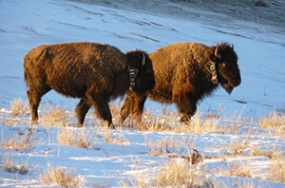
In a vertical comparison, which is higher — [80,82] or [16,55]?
[80,82]

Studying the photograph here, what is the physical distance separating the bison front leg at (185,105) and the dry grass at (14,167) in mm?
5722

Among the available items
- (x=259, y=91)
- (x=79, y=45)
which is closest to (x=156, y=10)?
(x=259, y=91)

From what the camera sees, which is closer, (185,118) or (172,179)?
(172,179)

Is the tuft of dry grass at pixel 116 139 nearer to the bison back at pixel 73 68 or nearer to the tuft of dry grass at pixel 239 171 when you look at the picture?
the tuft of dry grass at pixel 239 171

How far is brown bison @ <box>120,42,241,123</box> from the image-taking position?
10117 millimetres

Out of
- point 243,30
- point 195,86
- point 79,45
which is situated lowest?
point 243,30

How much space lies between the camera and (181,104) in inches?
397

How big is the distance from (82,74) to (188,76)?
2.56 m

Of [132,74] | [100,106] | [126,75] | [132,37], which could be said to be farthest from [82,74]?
[132,37]

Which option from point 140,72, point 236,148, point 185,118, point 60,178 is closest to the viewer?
point 60,178

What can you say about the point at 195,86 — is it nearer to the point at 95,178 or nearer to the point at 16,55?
the point at 95,178

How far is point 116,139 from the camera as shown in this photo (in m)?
6.18

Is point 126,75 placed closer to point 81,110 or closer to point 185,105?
point 81,110

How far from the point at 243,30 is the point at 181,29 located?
21.5ft
